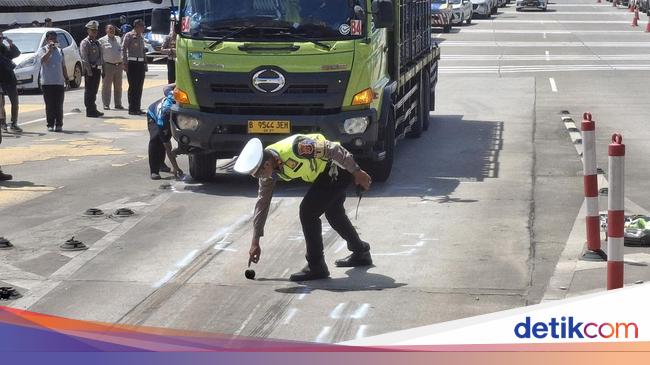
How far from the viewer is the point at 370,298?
34.9 ft

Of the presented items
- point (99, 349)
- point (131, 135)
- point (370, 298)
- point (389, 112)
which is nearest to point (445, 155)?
point (389, 112)

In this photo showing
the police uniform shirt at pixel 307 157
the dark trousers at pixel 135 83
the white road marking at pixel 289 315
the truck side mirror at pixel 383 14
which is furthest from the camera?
the dark trousers at pixel 135 83

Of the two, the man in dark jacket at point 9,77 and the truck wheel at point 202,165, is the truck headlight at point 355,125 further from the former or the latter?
the man in dark jacket at point 9,77

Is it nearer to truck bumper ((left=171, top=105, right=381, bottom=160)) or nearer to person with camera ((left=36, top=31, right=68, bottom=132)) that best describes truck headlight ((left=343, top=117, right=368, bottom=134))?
truck bumper ((left=171, top=105, right=381, bottom=160))

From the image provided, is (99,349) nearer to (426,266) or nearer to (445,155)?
(426,266)

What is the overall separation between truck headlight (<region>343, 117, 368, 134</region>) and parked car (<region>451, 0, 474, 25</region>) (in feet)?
136

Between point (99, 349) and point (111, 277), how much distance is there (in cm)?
347

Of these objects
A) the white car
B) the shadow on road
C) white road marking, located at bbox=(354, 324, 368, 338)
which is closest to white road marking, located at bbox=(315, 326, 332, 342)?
white road marking, located at bbox=(354, 324, 368, 338)

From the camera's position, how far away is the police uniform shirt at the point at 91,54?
87.3 feet

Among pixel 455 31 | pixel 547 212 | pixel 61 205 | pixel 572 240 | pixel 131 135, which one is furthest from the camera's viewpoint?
pixel 455 31

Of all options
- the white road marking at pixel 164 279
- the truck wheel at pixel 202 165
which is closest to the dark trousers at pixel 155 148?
the truck wheel at pixel 202 165

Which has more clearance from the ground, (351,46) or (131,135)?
(351,46)

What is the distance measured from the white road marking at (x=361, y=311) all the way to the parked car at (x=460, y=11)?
155 ft

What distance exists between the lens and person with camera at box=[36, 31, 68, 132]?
23484mm
